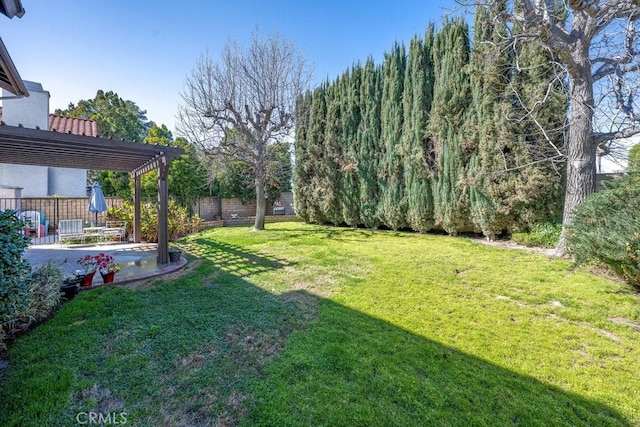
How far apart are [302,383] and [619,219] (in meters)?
5.88

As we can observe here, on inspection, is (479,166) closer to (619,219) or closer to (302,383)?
(619,219)

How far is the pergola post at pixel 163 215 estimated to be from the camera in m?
6.71

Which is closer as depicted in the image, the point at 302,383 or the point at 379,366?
the point at 302,383

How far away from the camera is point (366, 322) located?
145 inches

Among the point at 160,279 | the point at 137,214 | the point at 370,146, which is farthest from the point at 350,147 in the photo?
the point at 160,279

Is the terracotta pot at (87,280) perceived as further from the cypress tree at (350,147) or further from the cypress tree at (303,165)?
the cypress tree at (303,165)

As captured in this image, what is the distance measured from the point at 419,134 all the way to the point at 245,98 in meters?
7.94

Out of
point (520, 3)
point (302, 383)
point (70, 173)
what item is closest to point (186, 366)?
point (302, 383)

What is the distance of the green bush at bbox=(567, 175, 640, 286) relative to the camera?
4375 millimetres

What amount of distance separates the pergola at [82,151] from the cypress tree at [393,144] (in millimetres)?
8821

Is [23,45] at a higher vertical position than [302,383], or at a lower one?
higher

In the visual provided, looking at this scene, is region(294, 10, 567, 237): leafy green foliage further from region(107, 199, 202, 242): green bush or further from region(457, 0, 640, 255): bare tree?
region(107, 199, 202, 242): green bush
